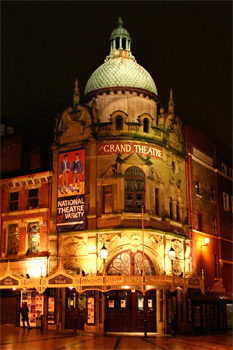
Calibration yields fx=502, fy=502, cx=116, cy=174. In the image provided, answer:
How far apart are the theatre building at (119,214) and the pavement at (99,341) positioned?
152 centimetres

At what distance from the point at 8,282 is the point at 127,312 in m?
8.40

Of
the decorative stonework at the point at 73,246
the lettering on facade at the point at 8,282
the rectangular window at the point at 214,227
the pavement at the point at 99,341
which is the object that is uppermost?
the rectangular window at the point at 214,227

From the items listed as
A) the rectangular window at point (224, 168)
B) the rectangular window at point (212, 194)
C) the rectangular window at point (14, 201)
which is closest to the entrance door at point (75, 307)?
the rectangular window at point (14, 201)

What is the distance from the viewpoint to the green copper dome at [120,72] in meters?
39.9

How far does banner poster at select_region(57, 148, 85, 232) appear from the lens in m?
36.5


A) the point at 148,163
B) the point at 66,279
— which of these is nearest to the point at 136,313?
the point at 66,279

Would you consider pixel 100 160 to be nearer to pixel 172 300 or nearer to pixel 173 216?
pixel 173 216

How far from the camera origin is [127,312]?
111 ft

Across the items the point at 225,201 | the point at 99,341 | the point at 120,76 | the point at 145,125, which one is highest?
the point at 120,76

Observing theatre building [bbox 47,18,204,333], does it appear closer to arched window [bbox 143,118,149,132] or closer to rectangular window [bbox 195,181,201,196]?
arched window [bbox 143,118,149,132]

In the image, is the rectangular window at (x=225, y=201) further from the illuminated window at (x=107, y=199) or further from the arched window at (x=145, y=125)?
the illuminated window at (x=107, y=199)

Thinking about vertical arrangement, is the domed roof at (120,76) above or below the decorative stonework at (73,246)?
above

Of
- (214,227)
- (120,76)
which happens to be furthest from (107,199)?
(214,227)

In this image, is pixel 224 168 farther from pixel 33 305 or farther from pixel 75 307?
pixel 33 305
